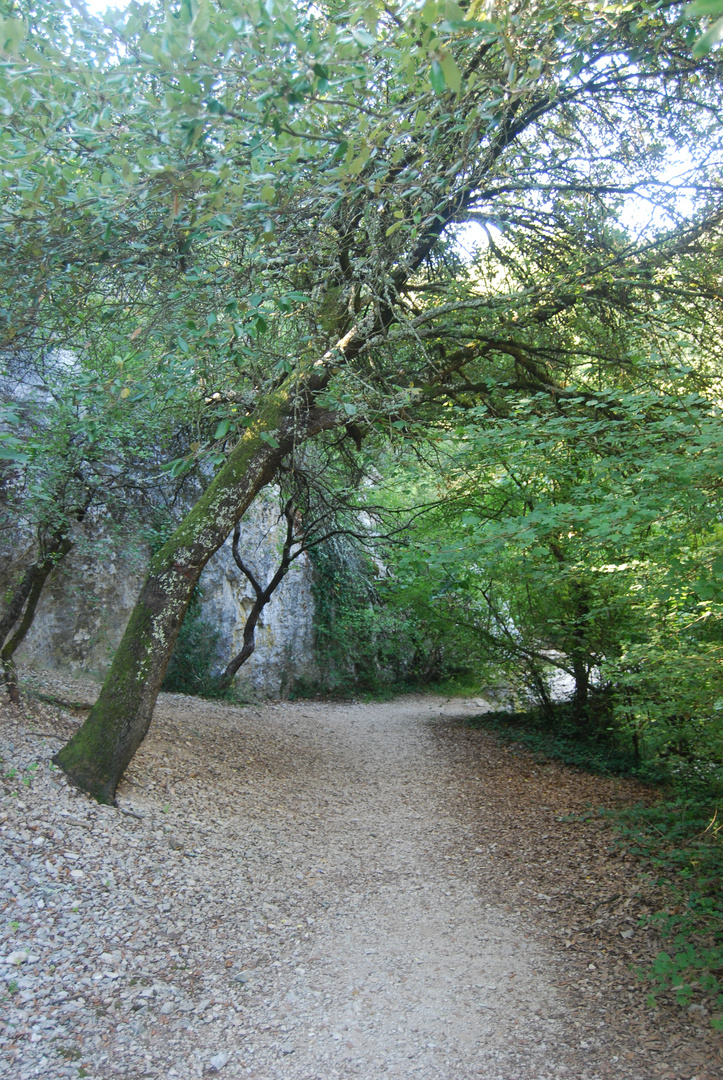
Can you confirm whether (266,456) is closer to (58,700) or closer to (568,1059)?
(58,700)

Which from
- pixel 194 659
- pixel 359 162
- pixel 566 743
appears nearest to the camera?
pixel 359 162

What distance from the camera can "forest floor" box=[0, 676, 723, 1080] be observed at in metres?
2.63

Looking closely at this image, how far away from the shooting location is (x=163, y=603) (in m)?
4.73

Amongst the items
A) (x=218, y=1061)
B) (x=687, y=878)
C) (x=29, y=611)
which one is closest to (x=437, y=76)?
(x=218, y=1061)

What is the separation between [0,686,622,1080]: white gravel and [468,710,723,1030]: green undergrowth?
0.62 m

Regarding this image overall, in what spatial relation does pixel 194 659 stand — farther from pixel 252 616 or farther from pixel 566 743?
pixel 566 743

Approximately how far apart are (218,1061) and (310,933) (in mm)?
1066

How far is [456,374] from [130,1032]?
612 centimetres

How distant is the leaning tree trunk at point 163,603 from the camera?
14.6 feet

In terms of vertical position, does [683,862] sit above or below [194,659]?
below

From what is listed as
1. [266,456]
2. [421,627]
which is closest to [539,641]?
[421,627]

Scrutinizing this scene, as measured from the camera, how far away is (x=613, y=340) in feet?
20.0

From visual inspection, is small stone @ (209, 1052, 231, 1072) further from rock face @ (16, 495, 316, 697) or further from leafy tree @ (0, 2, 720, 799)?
rock face @ (16, 495, 316, 697)

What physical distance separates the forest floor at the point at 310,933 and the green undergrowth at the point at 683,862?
109 millimetres
